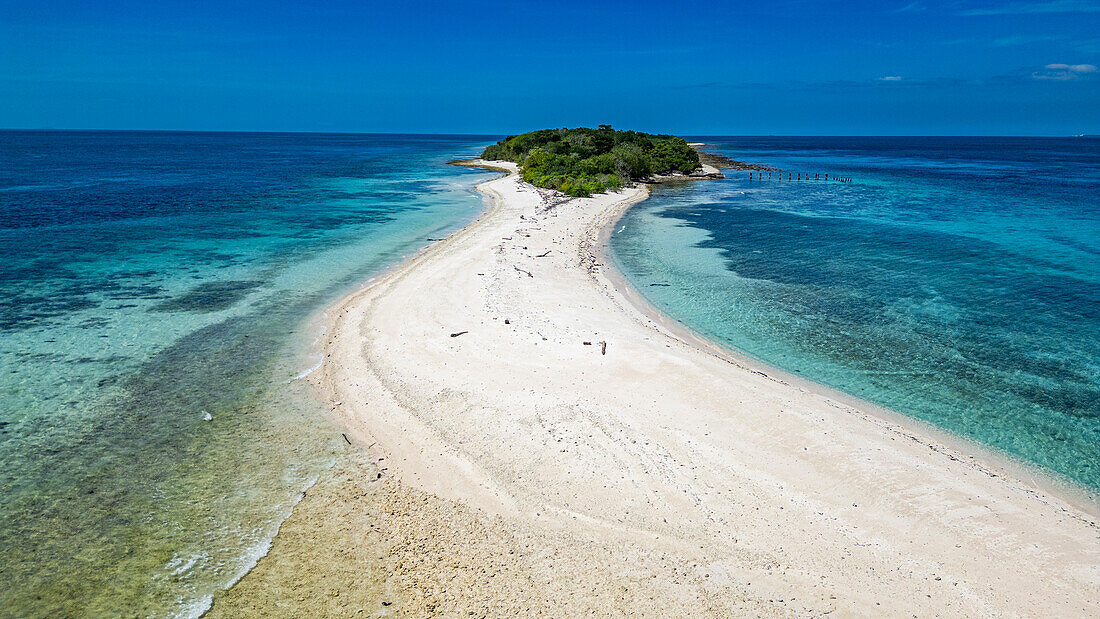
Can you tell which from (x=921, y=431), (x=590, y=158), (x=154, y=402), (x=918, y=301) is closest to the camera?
(x=921, y=431)

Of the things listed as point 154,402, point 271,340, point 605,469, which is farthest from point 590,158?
point 605,469

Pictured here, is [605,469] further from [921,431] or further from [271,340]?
[271,340]

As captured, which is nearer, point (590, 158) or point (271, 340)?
point (271, 340)

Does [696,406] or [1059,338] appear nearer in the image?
[696,406]

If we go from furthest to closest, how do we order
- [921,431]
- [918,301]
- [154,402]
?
1. [918,301]
2. [154,402]
3. [921,431]

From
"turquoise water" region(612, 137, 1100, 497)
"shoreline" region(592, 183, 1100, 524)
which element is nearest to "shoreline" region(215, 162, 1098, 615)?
"shoreline" region(592, 183, 1100, 524)

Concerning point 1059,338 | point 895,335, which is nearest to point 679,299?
point 895,335

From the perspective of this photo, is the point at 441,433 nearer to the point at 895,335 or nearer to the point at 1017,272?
the point at 895,335
